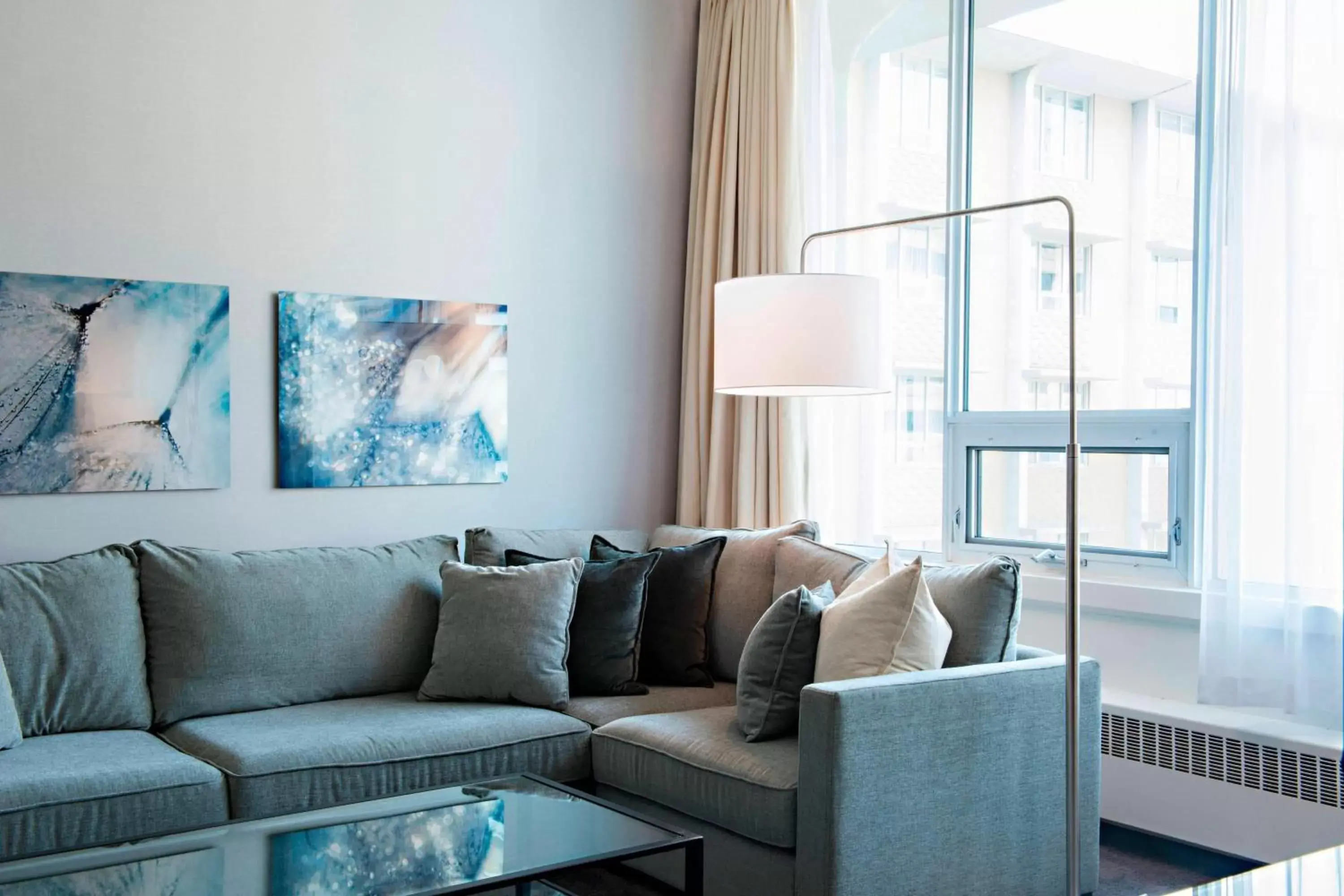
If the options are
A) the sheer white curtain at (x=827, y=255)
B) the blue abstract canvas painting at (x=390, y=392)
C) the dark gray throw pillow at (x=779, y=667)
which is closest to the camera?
the dark gray throw pillow at (x=779, y=667)

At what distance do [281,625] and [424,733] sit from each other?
0.61 meters

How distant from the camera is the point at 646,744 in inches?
128

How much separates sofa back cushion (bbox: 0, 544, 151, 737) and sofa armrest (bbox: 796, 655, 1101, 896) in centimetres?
180

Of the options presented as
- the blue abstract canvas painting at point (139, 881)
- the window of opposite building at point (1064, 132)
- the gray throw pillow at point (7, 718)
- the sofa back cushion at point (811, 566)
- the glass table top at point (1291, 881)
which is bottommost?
the blue abstract canvas painting at point (139, 881)

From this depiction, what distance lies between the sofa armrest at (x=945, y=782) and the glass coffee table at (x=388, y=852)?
1.16 ft

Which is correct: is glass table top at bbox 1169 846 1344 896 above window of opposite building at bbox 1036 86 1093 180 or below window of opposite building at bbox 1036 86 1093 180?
below

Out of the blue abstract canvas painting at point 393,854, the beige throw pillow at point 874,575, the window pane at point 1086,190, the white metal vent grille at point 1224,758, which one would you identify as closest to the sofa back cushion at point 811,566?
the beige throw pillow at point 874,575

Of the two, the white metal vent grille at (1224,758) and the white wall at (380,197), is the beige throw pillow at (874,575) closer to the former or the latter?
the white metal vent grille at (1224,758)

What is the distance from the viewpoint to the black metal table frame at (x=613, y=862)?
2.28m

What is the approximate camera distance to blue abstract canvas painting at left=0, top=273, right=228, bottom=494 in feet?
11.7

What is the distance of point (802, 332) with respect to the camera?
3.32 meters

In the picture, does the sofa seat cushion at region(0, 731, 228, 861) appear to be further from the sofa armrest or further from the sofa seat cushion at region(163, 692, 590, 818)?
the sofa armrest

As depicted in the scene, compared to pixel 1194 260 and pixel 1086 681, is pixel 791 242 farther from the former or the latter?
pixel 1086 681

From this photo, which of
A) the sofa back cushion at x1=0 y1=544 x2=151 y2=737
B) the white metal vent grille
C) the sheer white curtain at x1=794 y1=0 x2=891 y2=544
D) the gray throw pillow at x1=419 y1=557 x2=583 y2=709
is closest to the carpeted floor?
the white metal vent grille
